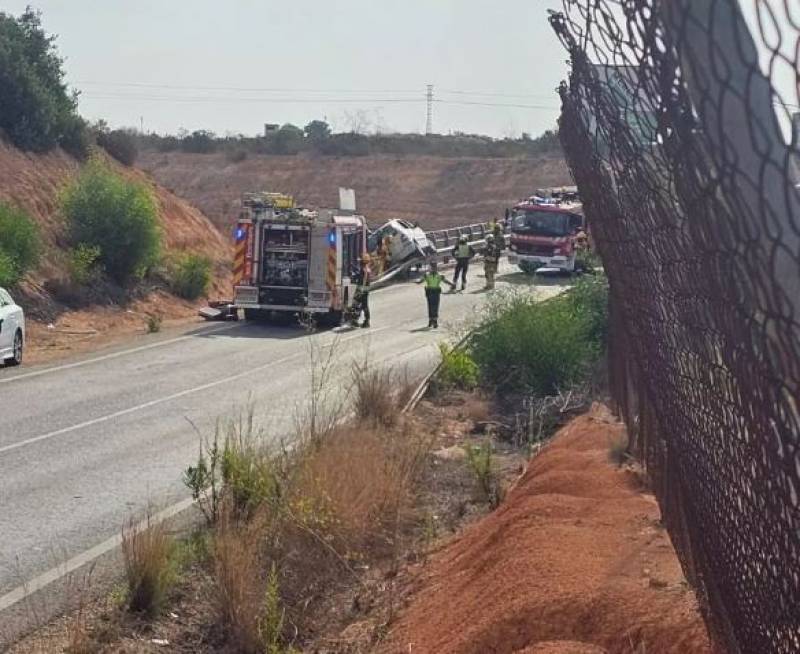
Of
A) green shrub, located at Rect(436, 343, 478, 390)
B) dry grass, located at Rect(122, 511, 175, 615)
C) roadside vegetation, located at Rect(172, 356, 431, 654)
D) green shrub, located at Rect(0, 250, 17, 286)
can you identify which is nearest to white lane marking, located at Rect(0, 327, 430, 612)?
roadside vegetation, located at Rect(172, 356, 431, 654)

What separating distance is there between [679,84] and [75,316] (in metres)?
27.3

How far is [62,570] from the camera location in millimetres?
8422

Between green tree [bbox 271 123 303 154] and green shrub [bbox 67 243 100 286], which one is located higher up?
green tree [bbox 271 123 303 154]

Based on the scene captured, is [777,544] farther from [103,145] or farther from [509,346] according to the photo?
[103,145]

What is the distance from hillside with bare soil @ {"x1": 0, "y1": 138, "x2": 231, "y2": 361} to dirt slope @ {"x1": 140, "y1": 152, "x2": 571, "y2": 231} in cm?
4204

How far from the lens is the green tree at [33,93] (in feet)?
126

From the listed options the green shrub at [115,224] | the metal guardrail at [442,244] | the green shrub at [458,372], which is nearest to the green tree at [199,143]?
the metal guardrail at [442,244]

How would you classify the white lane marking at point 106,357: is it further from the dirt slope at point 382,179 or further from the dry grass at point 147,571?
the dirt slope at point 382,179

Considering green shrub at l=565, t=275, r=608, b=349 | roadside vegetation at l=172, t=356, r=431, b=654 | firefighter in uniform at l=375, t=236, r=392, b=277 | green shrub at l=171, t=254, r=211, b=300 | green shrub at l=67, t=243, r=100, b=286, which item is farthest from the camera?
firefighter in uniform at l=375, t=236, r=392, b=277

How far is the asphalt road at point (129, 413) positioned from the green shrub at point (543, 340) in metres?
2.38

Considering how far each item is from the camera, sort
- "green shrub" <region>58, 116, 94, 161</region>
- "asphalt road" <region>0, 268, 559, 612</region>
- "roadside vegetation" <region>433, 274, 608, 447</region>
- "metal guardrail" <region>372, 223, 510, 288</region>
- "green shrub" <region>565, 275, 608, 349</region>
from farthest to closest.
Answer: "green shrub" <region>58, 116, 94, 161</region>, "metal guardrail" <region>372, 223, 510, 288</region>, "green shrub" <region>565, 275, 608, 349</region>, "roadside vegetation" <region>433, 274, 608, 447</region>, "asphalt road" <region>0, 268, 559, 612</region>

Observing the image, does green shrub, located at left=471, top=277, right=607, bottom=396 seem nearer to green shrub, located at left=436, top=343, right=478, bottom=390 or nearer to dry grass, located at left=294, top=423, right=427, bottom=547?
green shrub, located at left=436, top=343, right=478, bottom=390

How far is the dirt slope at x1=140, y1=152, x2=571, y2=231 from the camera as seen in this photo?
88500mm

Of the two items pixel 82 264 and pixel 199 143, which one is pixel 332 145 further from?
pixel 82 264
